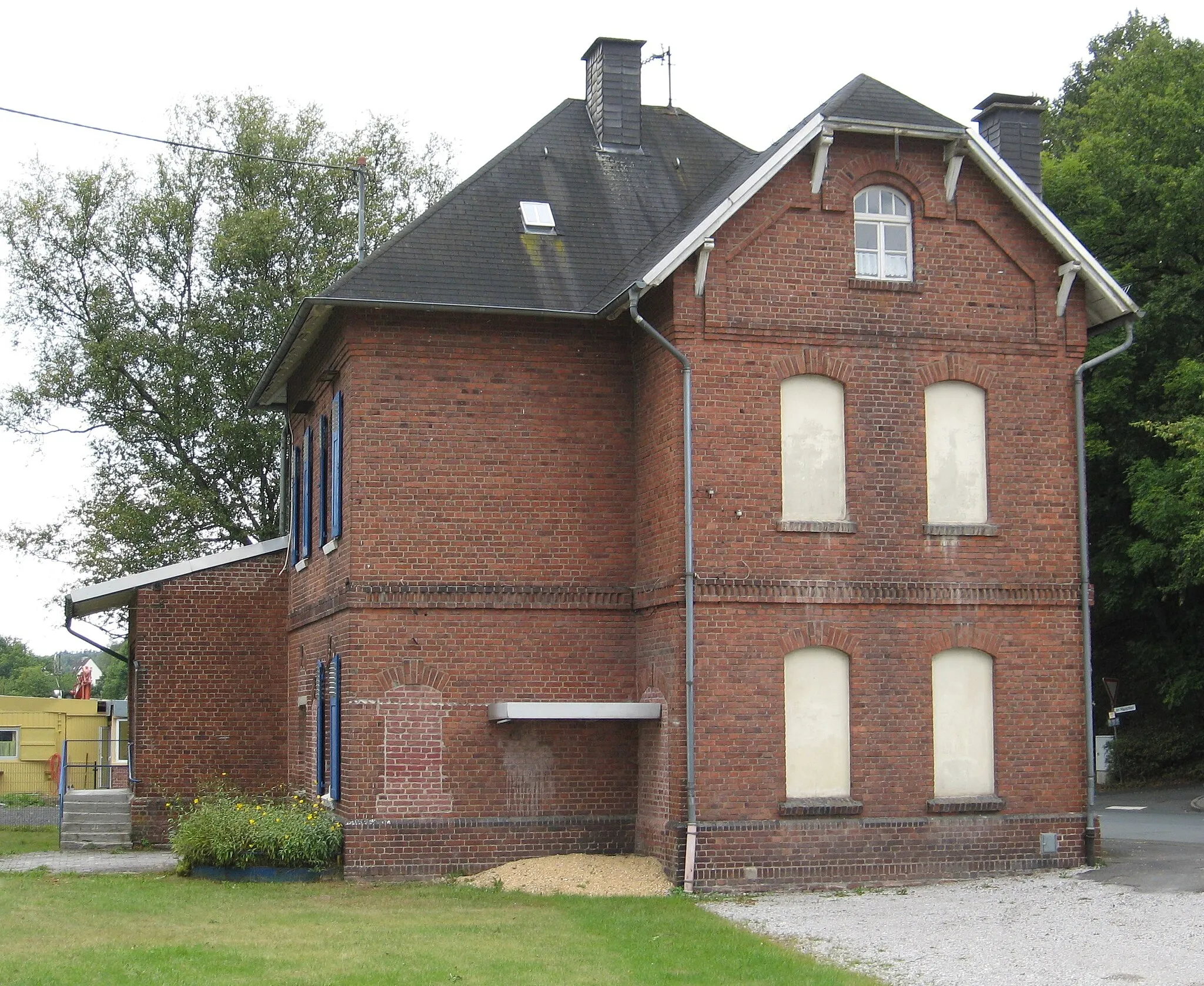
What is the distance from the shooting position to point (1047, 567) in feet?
60.4

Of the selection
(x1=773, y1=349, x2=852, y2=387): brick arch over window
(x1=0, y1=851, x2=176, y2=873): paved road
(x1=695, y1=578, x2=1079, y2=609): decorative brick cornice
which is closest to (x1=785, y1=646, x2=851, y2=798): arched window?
(x1=695, y1=578, x2=1079, y2=609): decorative brick cornice

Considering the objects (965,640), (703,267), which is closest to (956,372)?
(965,640)

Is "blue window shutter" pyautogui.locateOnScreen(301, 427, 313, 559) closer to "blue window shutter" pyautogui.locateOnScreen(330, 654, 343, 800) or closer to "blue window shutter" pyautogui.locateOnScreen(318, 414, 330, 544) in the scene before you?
"blue window shutter" pyautogui.locateOnScreen(318, 414, 330, 544)

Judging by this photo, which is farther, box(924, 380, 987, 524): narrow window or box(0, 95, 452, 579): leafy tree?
box(0, 95, 452, 579): leafy tree

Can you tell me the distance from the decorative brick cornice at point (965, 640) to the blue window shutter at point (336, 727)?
7040mm

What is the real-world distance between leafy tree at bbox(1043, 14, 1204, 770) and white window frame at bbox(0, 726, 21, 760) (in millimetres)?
32035

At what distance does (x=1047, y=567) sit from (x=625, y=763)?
5.58 metres

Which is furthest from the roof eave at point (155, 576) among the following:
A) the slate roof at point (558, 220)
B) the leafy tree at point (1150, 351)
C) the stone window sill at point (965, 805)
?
the leafy tree at point (1150, 351)

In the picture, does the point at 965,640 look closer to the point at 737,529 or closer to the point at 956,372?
the point at 737,529

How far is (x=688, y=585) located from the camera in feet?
56.1

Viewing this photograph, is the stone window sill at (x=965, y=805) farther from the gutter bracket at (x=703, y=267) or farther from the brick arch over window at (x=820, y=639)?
the gutter bracket at (x=703, y=267)

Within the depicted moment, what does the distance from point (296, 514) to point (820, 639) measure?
9684mm

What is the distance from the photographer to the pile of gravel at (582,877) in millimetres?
16650

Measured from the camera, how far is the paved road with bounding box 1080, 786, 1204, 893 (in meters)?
16.8
